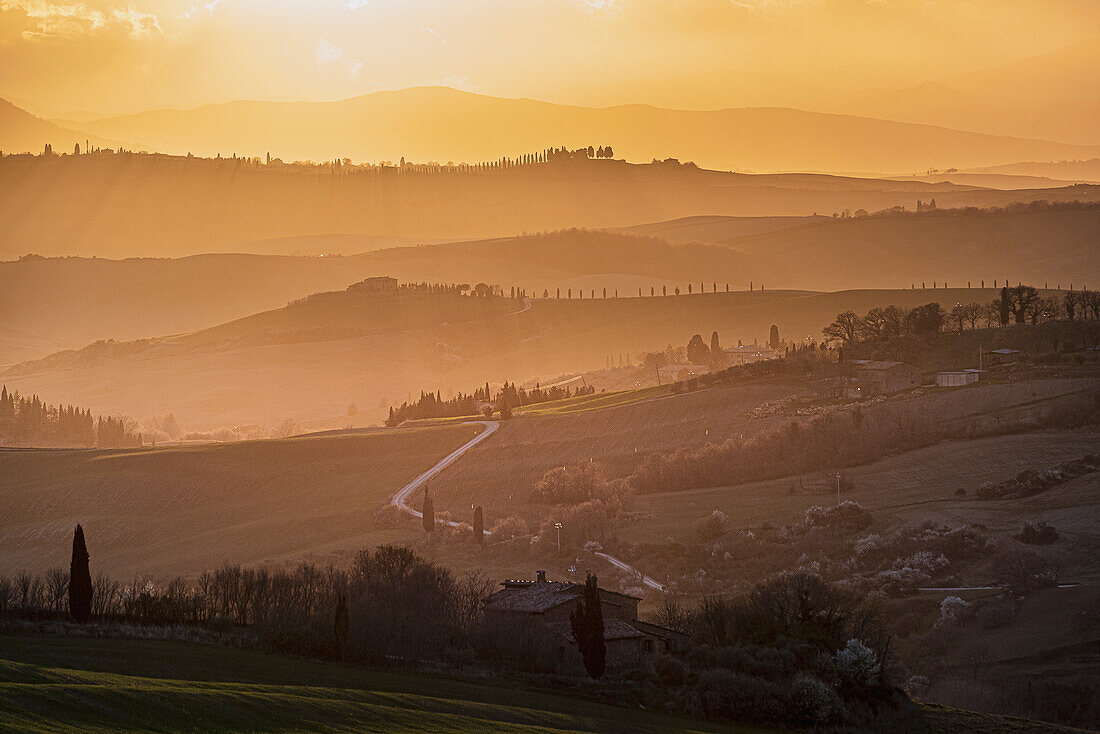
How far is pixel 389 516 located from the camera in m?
118

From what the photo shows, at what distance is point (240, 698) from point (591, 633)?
21.8 meters

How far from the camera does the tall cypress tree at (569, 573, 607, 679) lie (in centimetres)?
5659

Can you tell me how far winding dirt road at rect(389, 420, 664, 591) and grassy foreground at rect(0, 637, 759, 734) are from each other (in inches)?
1816

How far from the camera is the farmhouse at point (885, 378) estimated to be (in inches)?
5536

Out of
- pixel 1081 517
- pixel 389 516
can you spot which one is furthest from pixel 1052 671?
pixel 389 516

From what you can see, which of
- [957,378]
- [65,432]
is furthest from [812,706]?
[65,432]

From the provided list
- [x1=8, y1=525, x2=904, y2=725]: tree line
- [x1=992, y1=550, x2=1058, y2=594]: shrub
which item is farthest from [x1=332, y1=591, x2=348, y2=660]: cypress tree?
[x1=992, y1=550, x2=1058, y2=594]: shrub

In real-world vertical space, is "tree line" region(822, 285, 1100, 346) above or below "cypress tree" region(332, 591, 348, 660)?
above

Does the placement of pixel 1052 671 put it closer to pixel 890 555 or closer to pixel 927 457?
pixel 890 555

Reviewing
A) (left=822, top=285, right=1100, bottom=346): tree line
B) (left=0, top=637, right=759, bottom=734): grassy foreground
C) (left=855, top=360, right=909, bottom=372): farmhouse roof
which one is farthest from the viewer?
(left=822, top=285, right=1100, bottom=346): tree line

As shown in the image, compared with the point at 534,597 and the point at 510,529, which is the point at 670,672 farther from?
the point at 510,529

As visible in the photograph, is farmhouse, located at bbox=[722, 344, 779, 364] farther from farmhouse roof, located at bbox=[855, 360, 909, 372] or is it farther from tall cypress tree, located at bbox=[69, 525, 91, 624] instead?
tall cypress tree, located at bbox=[69, 525, 91, 624]

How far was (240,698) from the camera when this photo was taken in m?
37.7

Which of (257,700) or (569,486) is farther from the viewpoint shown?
(569,486)
